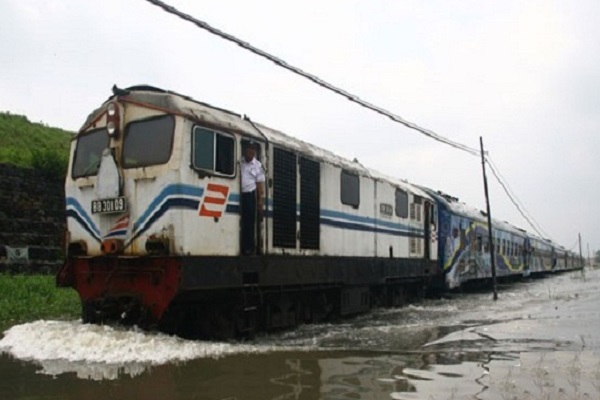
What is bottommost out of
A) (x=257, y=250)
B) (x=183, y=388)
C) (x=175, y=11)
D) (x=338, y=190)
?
(x=183, y=388)

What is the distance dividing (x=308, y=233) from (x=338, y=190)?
65.2 inches

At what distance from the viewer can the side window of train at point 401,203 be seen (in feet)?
51.3

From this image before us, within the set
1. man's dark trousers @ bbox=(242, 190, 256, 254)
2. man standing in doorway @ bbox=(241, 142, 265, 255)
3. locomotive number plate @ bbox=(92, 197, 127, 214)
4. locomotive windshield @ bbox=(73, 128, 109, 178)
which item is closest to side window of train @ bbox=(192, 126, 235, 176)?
man standing in doorway @ bbox=(241, 142, 265, 255)

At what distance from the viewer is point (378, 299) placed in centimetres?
1498

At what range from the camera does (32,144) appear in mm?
25781

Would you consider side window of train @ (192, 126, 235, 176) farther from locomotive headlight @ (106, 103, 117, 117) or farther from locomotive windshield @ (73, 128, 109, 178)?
locomotive windshield @ (73, 128, 109, 178)

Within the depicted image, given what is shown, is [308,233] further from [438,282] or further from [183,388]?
[438,282]

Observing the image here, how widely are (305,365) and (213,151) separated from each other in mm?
3256

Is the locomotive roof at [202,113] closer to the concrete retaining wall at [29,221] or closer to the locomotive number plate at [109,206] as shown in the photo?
the locomotive number plate at [109,206]

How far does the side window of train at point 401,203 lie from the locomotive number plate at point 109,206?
881cm

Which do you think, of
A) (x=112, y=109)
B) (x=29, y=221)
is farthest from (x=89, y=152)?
(x=29, y=221)

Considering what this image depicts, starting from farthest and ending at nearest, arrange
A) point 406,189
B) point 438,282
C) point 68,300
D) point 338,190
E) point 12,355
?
point 438,282, point 406,189, point 68,300, point 338,190, point 12,355

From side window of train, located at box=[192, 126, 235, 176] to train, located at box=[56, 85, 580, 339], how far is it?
0.05 ft

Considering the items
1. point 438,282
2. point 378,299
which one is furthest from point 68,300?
point 438,282
